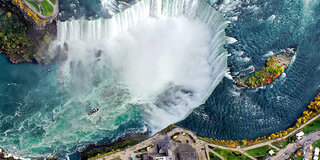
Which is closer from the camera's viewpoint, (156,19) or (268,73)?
(268,73)

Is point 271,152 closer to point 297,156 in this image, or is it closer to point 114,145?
point 297,156

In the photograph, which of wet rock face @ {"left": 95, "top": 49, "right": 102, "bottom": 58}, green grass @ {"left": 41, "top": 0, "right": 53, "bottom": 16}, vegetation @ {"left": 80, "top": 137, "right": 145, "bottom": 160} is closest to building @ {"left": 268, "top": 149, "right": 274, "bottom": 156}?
vegetation @ {"left": 80, "top": 137, "right": 145, "bottom": 160}

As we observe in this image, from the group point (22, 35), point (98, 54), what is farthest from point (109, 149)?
point (22, 35)

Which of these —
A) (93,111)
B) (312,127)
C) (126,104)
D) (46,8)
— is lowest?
(93,111)

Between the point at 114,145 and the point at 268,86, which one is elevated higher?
the point at 268,86

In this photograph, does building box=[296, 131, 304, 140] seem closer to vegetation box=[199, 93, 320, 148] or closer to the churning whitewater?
vegetation box=[199, 93, 320, 148]

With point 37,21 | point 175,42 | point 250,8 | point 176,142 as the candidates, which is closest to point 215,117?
point 176,142

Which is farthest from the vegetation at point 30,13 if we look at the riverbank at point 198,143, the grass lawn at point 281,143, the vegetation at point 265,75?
the grass lawn at point 281,143
